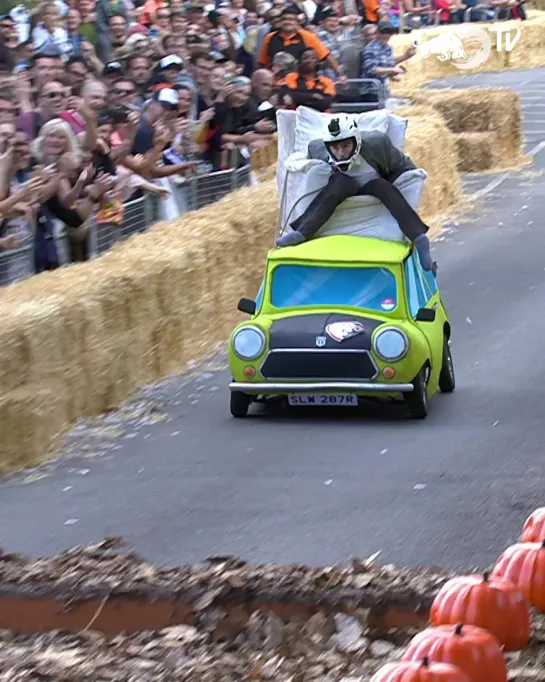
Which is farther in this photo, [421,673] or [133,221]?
[133,221]

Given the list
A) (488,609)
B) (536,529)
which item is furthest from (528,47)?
(488,609)

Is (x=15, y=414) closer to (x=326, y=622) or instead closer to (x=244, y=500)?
Result: (x=244, y=500)

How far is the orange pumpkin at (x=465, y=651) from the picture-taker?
5004mm

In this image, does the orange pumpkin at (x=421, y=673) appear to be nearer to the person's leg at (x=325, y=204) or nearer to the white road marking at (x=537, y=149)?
the person's leg at (x=325, y=204)

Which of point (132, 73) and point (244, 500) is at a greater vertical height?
point (132, 73)

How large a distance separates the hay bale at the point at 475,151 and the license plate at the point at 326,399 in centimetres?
1568

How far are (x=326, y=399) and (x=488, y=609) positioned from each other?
238 inches

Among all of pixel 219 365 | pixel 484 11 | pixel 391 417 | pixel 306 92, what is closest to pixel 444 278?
pixel 306 92

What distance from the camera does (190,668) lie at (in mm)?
5414

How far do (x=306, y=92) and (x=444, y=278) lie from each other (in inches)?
127

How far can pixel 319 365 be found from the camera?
1152 centimetres

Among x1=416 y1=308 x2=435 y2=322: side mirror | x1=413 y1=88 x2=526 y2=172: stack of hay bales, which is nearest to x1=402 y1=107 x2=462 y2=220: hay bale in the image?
x1=413 y1=88 x2=526 y2=172: stack of hay bales

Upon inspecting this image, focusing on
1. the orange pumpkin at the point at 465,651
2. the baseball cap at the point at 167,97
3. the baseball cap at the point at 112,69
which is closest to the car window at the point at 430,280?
the baseball cap at the point at 167,97

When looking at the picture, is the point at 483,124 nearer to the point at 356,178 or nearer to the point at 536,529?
the point at 356,178
